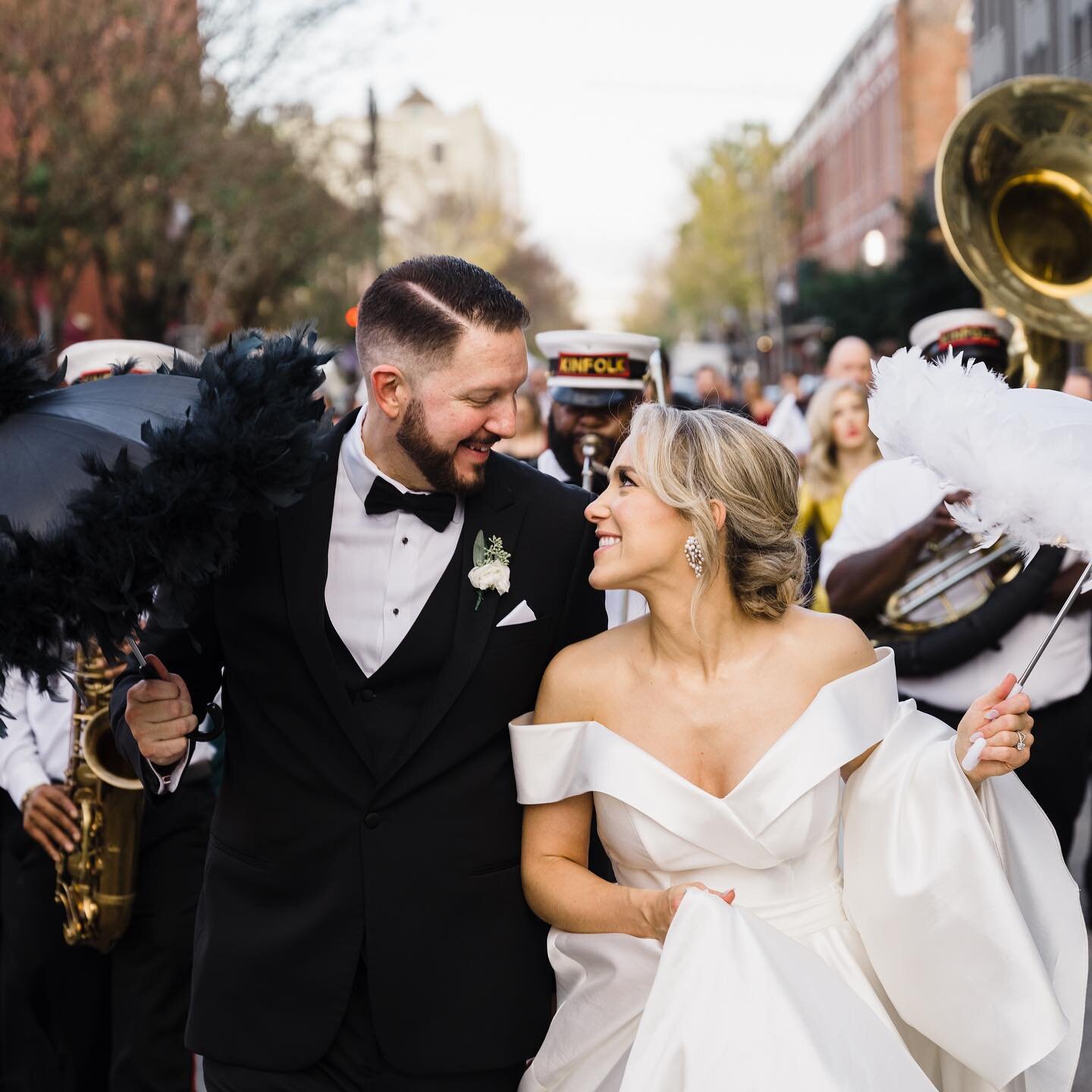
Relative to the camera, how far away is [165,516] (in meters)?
2.62

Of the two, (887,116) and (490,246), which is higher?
(887,116)

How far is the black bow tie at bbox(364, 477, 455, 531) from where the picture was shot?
3.40 meters

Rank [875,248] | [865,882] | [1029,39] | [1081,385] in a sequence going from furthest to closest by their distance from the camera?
[1029,39] < [875,248] < [1081,385] < [865,882]

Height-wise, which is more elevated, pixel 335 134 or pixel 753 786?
pixel 335 134

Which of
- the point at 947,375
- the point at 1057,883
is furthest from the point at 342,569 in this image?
the point at 1057,883

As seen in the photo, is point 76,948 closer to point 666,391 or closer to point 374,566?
point 374,566

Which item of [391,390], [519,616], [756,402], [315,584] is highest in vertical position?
[391,390]

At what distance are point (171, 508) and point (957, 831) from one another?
1.86m

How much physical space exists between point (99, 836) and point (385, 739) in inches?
72.4

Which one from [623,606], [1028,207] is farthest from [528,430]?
[623,606]

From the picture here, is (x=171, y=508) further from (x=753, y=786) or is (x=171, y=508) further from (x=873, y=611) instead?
(x=873, y=611)

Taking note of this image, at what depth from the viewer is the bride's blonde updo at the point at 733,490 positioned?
3.38 metres

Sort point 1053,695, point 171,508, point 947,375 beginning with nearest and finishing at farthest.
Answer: point 171,508
point 947,375
point 1053,695

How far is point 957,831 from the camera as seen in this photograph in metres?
3.33
